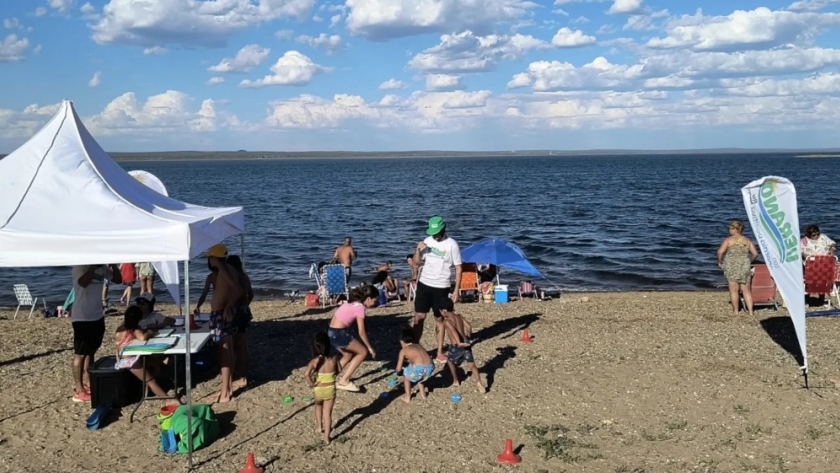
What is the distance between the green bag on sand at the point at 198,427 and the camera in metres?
6.39

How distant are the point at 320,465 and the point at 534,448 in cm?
195

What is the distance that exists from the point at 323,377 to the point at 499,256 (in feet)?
25.9

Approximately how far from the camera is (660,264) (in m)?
22.7

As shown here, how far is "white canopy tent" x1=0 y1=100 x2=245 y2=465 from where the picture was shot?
6109 mm

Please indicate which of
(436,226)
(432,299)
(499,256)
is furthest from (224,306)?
(499,256)

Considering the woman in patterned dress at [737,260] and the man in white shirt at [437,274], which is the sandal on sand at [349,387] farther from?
the woman in patterned dress at [737,260]

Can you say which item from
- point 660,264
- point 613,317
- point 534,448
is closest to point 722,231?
point 660,264

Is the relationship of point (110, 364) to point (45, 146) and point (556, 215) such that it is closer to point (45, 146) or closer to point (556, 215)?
point (45, 146)

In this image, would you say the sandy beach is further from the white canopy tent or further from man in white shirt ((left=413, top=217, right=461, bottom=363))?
the white canopy tent

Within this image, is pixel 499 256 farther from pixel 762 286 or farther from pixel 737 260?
pixel 762 286

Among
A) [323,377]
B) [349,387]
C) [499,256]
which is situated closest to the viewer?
[323,377]

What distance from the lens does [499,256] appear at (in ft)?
45.4

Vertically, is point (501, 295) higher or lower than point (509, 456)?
lower

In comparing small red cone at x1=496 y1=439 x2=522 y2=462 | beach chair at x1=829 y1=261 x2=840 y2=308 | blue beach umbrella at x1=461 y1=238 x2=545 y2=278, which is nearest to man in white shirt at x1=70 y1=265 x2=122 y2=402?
small red cone at x1=496 y1=439 x2=522 y2=462
